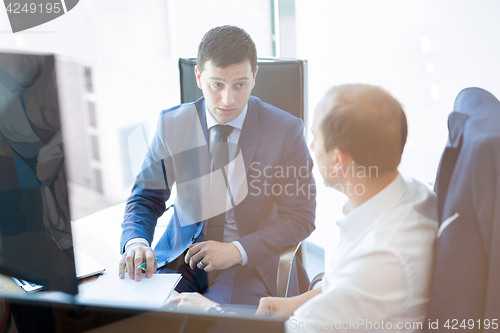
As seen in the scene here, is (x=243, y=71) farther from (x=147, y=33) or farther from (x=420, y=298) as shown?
(x=420, y=298)

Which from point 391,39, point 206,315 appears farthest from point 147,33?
point 206,315

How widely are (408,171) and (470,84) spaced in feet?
0.86

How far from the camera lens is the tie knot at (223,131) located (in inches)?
36.4

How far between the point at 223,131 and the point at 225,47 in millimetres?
210

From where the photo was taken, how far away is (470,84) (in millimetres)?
725

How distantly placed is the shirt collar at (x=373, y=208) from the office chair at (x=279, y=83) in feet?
1.58

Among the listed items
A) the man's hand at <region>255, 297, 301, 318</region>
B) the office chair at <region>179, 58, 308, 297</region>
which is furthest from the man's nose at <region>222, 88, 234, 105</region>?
the man's hand at <region>255, 297, 301, 318</region>

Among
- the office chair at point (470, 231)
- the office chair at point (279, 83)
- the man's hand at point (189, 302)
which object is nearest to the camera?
the office chair at point (470, 231)

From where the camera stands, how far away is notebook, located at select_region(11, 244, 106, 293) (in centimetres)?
74

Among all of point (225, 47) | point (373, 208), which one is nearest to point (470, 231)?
point (373, 208)

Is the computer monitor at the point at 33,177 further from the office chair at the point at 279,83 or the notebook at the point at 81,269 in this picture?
the office chair at the point at 279,83

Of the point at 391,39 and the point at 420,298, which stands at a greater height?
the point at 391,39

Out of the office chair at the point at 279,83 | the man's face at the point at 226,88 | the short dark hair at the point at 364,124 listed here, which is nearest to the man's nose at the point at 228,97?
the man's face at the point at 226,88

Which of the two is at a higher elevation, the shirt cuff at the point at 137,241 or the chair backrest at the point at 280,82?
the chair backrest at the point at 280,82
